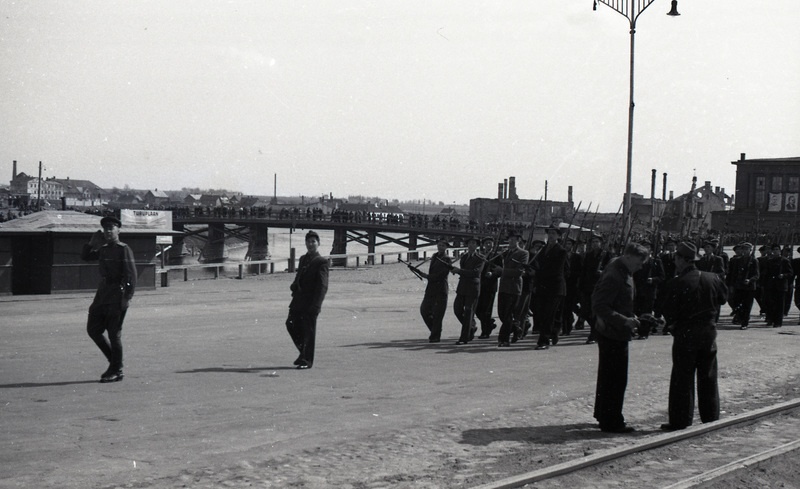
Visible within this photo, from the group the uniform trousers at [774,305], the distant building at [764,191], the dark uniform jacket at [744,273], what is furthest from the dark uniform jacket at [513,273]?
the distant building at [764,191]

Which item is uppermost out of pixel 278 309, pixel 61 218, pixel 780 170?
pixel 780 170

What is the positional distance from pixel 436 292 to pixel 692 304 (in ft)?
19.2

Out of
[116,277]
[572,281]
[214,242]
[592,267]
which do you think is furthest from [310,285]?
[214,242]

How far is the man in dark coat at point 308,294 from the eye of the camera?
34.0 ft

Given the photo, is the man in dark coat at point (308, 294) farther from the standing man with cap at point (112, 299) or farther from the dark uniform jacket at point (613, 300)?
the dark uniform jacket at point (613, 300)

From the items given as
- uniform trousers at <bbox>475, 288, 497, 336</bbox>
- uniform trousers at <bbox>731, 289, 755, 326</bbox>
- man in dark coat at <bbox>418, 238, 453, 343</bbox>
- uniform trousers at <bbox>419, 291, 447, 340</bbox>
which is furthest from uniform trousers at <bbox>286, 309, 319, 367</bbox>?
uniform trousers at <bbox>731, 289, 755, 326</bbox>

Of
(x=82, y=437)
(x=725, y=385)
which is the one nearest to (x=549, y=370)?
(x=725, y=385)

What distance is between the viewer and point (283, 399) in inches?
347

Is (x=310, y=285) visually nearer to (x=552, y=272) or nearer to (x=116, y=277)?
(x=116, y=277)

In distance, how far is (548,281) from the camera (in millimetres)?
12867

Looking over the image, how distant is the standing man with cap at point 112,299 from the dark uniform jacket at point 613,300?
4.57 meters

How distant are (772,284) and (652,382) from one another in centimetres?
792

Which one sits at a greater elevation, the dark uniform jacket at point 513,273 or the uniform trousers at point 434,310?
the dark uniform jacket at point 513,273

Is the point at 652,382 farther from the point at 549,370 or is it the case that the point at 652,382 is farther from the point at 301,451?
the point at 301,451
